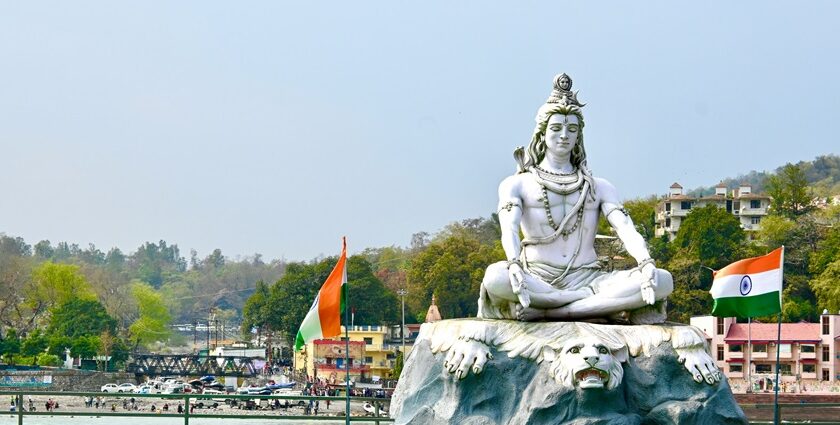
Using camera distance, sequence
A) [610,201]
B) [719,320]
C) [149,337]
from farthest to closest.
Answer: [149,337] → [719,320] → [610,201]

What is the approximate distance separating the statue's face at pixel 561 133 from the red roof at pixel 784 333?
168 feet

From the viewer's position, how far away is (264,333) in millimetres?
101062

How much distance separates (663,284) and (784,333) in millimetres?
53519

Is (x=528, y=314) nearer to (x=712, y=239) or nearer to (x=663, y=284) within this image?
(x=663, y=284)

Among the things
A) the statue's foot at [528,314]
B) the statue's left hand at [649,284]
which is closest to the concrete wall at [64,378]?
the statue's foot at [528,314]

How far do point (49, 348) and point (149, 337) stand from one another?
19.7 metres

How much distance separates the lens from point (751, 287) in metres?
16.6

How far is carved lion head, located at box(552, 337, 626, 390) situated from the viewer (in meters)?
13.6

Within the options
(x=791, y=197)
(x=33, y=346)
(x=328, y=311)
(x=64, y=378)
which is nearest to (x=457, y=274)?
(x=64, y=378)

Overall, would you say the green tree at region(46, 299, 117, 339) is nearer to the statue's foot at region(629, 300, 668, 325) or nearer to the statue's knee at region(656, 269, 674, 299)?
the statue's foot at region(629, 300, 668, 325)

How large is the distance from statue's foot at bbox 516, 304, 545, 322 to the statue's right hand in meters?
0.10

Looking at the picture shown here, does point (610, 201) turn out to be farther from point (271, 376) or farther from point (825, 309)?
point (271, 376)

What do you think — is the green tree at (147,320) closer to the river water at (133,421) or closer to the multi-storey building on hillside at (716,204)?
the multi-storey building on hillside at (716,204)

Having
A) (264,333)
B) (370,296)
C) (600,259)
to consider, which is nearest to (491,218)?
(370,296)
